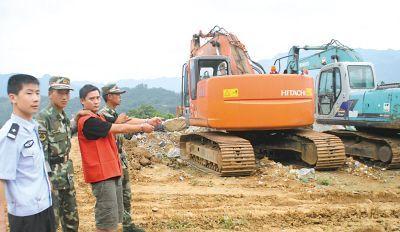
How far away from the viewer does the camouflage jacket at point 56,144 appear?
3770mm

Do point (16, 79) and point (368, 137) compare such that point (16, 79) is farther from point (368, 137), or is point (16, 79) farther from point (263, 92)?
point (368, 137)

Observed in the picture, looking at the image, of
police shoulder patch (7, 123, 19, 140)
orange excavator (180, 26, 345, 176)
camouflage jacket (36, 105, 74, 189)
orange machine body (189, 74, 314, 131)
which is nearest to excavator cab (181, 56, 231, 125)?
orange excavator (180, 26, 345, 176)

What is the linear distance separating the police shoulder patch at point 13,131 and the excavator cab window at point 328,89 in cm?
915

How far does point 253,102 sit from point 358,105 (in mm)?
3083

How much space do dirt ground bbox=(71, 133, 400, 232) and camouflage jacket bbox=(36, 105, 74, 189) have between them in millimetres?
1461

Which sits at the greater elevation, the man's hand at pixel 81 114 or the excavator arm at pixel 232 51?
the excavator arm at pixel 232 51

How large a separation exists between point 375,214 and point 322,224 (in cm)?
89

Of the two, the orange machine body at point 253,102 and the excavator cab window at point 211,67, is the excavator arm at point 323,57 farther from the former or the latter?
the orange machine body at point 253,102

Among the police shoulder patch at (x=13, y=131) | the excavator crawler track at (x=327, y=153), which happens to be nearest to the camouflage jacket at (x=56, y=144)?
the police shoulder patch at (x=13, y=131)

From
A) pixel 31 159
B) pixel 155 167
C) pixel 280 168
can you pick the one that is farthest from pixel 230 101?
pixel 31 159

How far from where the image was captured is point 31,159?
109 inches

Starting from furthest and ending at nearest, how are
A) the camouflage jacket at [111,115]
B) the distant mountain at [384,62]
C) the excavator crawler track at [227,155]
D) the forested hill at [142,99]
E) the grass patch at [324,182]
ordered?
the distant mountain at [384,62] → the forested hill at [142,99] → the excavator crawler track at [227,155] → the grass patch at [324,182] → the camouflage jacket at [111,115]

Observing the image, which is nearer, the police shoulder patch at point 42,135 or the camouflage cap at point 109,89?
the police shoulder patch at point 42,135

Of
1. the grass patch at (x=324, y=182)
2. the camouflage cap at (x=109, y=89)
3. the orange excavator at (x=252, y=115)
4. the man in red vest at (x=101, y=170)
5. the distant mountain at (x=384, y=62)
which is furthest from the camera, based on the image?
the distant mountain at (x=384, y=62)
